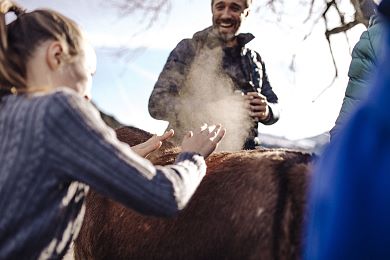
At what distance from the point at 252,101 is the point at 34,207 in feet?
6.49

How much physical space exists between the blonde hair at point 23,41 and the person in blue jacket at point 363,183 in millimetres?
1222

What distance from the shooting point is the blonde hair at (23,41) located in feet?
5.52

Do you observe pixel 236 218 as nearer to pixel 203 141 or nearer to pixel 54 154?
pixel 203 141

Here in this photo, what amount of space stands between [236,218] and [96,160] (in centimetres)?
50

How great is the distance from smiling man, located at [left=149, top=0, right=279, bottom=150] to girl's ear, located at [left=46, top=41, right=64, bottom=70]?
176 cm

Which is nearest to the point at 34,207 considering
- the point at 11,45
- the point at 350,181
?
the point at 11,45

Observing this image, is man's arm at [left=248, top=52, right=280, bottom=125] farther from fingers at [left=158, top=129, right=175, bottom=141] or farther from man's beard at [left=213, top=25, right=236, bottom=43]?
fingers at [left=158, top=129, right=175, bottom=141]

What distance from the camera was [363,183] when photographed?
579mm

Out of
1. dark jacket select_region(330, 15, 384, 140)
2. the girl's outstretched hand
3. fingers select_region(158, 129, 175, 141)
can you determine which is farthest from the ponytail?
dark jacket select_region(330, 15, 384, 140)

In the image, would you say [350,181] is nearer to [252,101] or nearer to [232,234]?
[232,234]

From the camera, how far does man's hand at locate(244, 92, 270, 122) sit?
3.39 m

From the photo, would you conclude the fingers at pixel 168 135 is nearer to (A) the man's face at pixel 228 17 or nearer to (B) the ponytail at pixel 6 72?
(B) the ponytail at pixel 6 72

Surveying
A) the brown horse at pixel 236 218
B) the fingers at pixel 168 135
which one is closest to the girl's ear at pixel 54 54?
the brown horse at pixel 236 218

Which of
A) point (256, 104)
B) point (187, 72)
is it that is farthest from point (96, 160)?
point (187, 72)
